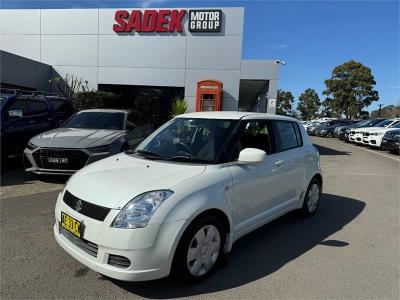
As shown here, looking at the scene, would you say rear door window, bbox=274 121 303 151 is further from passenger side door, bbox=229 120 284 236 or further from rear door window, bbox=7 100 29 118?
rear door window, bbox=7 100 29 118

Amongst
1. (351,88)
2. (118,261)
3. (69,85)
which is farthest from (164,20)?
(351,88)

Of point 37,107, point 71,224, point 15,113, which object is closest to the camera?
point 71,224

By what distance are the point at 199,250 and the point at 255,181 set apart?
1111 millimetres

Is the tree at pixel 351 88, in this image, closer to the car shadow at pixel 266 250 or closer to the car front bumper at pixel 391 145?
the car front bumper at pixel 391 145

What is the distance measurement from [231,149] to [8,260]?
2.66 m

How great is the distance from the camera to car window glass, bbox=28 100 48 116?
9395 mm

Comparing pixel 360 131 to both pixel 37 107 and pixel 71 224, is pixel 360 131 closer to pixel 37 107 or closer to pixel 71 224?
pixel 37 107

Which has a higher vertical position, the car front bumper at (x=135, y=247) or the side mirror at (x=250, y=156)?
the side mirror at (x=250, y=156)

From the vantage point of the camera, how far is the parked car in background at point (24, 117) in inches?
328

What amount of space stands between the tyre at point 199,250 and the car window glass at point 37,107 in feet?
24.8

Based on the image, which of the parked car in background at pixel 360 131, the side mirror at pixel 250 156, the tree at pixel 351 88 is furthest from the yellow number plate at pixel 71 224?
the tree at pixel 351 88

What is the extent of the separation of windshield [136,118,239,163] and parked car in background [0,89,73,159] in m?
5.31

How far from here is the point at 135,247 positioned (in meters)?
2.92

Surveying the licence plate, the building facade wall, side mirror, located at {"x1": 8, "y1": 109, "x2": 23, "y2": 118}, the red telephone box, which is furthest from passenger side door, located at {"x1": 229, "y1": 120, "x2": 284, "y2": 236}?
the building facade wall
